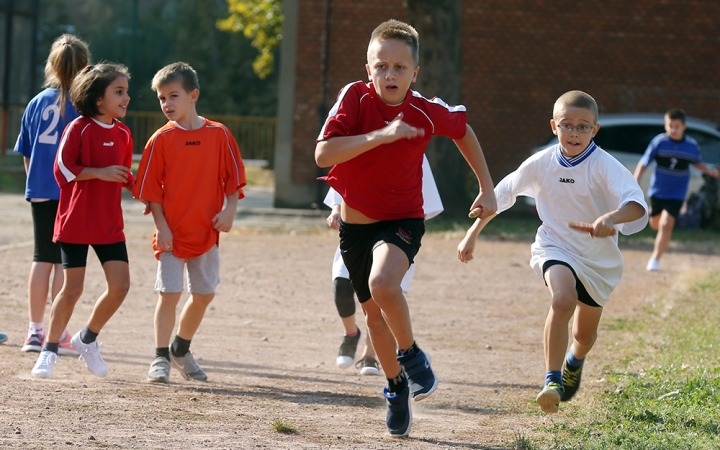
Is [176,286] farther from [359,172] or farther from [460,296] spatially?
[460,296]

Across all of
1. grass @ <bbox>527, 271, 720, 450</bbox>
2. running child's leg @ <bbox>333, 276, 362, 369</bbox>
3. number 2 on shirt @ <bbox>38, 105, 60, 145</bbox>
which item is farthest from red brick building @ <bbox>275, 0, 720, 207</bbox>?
number 2 on shirt @ <bbox>38, 105, 60, 145</bbox>

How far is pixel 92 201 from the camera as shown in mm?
5887

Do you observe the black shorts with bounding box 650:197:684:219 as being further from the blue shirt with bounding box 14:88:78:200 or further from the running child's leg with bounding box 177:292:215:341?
the blue shirt with bounding box 14:88:78:200

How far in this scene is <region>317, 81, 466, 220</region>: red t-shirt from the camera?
469 cm

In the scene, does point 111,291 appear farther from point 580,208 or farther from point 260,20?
point 260,20

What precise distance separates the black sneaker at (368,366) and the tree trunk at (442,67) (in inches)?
429

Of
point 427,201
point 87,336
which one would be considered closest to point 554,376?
point 427,201

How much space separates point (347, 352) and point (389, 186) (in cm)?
232

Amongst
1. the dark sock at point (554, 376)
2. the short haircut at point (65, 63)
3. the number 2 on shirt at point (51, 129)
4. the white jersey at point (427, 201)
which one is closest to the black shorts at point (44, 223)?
the number 2 on shirt at point (51, 129)

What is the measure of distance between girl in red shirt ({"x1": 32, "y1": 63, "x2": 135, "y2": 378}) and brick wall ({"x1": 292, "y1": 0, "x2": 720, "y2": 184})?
13742 millimetres

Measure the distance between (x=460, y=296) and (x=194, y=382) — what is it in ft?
14.9

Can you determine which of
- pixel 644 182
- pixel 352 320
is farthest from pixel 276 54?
pixel 352 320

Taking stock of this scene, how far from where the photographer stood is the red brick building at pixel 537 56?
772 inches

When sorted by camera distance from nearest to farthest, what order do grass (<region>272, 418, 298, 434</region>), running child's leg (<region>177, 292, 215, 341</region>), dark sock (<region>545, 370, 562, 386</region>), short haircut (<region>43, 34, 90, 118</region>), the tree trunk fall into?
grass (<region>272, 418, 298, 434</region>)
dark sock (<region>545, 370, 562, 386</region>)
running child's leg (<region>177, 292, 215, 341</region>)
short haircut (<region>43, 34, 90, 118</region>)
the tree trunk
